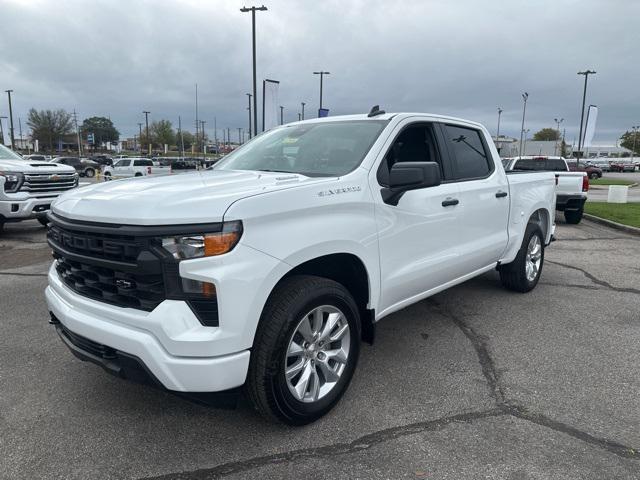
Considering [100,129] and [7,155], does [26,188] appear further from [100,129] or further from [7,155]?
[100,129]

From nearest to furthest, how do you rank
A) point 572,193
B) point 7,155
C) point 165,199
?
point 165,199 → point 7,155 → point 572,193

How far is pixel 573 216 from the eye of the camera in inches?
496

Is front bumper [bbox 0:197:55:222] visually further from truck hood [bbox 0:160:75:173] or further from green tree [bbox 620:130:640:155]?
green tree [bbox 620:130:640:155]

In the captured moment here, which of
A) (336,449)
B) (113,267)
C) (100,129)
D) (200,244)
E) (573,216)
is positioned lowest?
(336,449)

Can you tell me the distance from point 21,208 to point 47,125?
283ft

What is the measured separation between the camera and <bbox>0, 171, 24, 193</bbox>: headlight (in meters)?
8.91

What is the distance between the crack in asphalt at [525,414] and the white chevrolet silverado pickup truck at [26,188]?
8.21m

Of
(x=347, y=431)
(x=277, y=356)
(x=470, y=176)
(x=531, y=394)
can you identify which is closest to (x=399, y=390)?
(x=347, y=431)

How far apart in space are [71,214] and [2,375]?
1678 millimetres

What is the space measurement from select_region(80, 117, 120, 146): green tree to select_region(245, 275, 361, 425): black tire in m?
122

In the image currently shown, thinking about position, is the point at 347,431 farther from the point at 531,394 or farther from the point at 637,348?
the point at 637,348

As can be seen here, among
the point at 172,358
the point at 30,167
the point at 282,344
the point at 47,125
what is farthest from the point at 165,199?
the point at 47,125

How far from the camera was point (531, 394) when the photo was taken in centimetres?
343

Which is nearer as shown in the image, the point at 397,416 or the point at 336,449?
the point at 336,449
